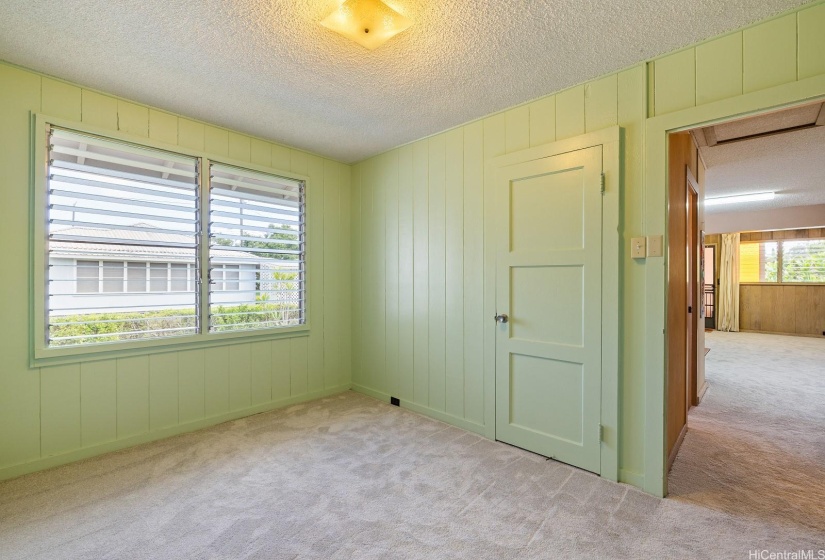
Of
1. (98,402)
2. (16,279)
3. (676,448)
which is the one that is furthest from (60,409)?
(676,448)

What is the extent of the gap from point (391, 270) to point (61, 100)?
267cm

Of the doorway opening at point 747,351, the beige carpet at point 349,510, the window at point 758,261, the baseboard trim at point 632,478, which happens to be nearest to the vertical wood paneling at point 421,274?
the beige carpet at point 349,510

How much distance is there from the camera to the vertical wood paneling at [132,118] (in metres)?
2.66

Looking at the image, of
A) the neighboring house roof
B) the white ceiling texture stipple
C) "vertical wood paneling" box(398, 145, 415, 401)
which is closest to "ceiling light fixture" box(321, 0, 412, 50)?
the white ceiling texture stipple

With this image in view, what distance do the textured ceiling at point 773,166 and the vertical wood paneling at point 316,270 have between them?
3697 mm

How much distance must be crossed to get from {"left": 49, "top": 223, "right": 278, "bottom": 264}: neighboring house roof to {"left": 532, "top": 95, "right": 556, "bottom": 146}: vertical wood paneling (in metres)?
2.67

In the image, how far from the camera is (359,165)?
4031 millimetres

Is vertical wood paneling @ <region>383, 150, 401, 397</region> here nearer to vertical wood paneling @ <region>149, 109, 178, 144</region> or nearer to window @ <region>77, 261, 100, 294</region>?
vertical wood paneling @ <region>149, 109, 178, 144</region>

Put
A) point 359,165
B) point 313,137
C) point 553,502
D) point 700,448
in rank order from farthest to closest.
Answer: point 359,165 < point 313,137 < point 700,448 < point 553,502

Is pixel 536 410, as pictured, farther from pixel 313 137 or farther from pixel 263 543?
pixel 313 137

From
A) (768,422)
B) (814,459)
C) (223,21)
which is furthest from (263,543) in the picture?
(768,422)

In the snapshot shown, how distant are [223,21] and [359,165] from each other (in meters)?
2.23

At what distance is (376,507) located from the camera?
6.52 ft

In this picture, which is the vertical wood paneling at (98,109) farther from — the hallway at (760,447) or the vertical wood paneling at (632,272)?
the hallway at (760,447)
